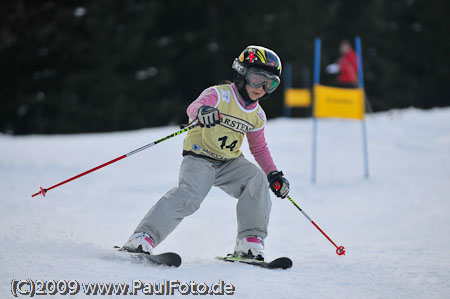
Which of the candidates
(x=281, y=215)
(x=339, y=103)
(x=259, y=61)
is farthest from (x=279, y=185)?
(x=339, y=103)

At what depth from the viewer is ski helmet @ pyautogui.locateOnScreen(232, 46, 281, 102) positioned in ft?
12.4

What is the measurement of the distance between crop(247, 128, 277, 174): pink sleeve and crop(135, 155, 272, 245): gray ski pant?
0.16 m

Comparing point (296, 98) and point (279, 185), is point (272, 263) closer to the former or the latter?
point (279, 185)

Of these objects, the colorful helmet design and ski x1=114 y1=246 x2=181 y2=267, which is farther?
the colorful helmet design

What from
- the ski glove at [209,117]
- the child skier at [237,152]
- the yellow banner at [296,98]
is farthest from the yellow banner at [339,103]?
the yellow banner at [296,98]

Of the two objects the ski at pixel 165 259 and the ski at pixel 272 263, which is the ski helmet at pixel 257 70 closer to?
the ski at pixel 272 263

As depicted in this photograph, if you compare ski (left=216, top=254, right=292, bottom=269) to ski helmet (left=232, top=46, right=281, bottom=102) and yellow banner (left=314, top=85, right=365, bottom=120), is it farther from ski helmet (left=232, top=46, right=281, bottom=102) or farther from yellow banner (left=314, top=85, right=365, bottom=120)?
yellow banner (left=314, top=85, right=365, bottom=120)

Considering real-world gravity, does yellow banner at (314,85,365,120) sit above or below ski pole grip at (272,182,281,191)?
above

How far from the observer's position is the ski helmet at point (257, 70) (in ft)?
12.4

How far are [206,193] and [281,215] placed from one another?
8.49 feet

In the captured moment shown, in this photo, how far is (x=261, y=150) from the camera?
4.11m

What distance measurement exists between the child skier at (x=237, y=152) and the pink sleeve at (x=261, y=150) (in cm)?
7

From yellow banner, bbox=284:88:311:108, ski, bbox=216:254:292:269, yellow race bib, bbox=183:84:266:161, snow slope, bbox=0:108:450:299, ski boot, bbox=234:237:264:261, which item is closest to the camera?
snow slope, bbox=0:108:450:299

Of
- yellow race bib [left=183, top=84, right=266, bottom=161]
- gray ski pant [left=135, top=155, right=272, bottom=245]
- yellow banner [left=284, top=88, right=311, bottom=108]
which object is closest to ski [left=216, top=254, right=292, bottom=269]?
gray ski pant [left=135, top=155, right=272, bottom=245]
